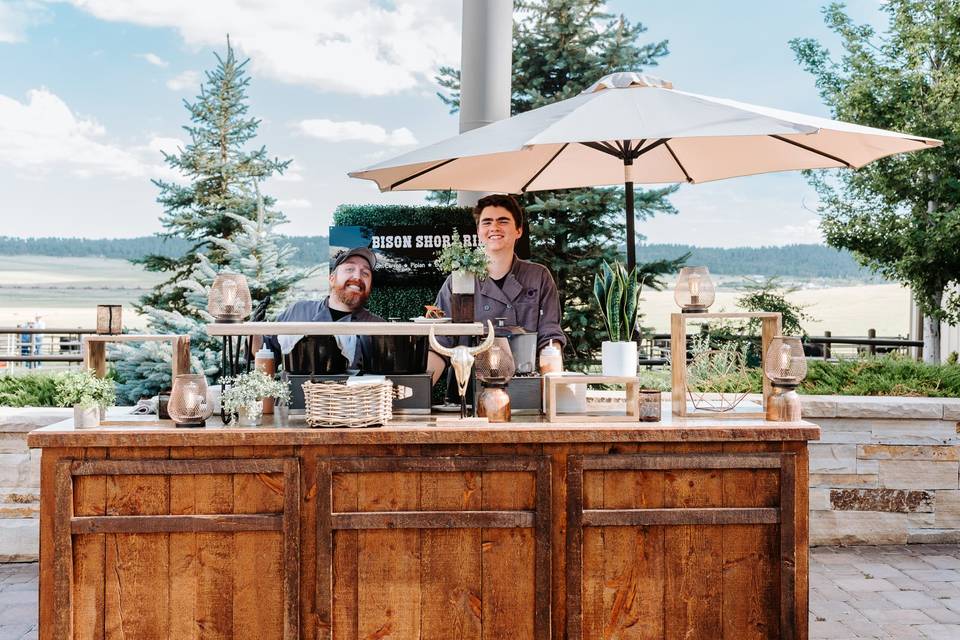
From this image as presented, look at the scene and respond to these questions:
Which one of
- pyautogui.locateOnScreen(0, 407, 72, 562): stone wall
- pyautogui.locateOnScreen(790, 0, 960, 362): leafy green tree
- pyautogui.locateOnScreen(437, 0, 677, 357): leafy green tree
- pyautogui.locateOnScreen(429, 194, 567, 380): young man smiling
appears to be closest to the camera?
pyautogui.locateOnScreen(429, 194, 567, 380): young man smiling

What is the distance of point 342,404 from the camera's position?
272cm

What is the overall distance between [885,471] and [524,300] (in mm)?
2619

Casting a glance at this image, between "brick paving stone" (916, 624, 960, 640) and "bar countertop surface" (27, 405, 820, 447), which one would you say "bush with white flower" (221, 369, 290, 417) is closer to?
"bar countertop surface" (27, 405, 820, 447)

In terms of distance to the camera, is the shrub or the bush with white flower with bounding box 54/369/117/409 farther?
the shrub

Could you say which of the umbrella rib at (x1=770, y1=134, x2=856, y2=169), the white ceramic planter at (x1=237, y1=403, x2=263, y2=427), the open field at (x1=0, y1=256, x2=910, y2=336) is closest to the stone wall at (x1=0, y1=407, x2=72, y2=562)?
the white ceramic planter at (x1=237, y1=403, x2=263, y2=427)

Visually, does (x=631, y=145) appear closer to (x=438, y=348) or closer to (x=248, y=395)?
(x=438, y=348)

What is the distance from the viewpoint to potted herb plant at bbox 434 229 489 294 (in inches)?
121

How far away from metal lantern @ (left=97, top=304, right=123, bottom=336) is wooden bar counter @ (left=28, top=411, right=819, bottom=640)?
1.16ft

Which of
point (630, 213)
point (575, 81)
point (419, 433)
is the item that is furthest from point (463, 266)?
point (575, 81)

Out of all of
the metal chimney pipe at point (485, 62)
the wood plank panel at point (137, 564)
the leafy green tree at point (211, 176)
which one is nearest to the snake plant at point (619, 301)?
the wood plank panel at point (137, 564)

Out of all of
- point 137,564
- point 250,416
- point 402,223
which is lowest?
point 137,564

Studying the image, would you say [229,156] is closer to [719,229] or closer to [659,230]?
[659,230]

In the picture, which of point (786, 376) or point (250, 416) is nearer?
point (250, 416)

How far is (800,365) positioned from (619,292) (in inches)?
28.2
